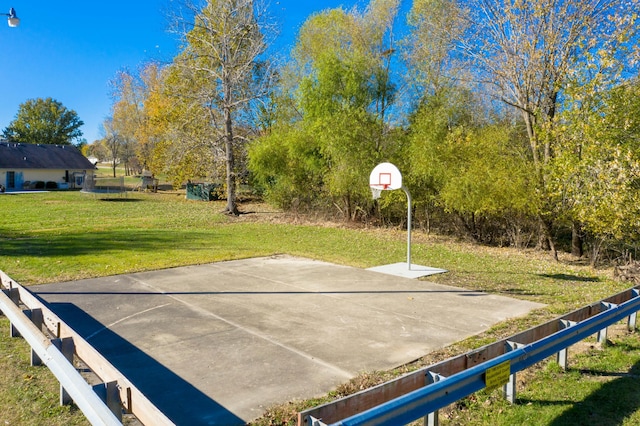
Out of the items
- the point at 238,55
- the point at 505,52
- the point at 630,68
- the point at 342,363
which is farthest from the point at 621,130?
the point at 238,55

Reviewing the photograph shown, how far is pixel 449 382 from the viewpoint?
10.0 feet

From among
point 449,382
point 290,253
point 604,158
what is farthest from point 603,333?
point 290,253

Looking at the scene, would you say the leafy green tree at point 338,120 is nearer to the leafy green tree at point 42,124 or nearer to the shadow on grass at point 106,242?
the shadow on grass at point 106,242

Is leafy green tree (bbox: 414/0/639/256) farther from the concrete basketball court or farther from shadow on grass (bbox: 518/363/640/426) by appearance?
shadow on grass (bbox: 518/363/640/426)

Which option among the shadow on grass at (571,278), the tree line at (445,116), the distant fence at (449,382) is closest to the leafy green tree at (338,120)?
the tree line at (445,116)

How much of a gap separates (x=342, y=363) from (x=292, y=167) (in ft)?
50.6

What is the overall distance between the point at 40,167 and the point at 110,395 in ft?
153

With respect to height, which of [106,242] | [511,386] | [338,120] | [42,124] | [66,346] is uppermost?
[42,124]

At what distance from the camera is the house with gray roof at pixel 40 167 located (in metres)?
41.5

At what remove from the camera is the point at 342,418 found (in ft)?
9.02

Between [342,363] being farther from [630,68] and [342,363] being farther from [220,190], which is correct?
[220,190]

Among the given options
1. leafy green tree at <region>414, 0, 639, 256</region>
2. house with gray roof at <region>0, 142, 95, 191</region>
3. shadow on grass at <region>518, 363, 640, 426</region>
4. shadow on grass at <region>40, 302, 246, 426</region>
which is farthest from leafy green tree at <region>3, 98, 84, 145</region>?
shadow on grass at <region>518, 363, 640, 426</region>

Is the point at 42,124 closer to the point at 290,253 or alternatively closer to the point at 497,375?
the point at 290,253

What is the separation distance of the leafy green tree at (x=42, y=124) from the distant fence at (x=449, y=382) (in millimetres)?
69758
